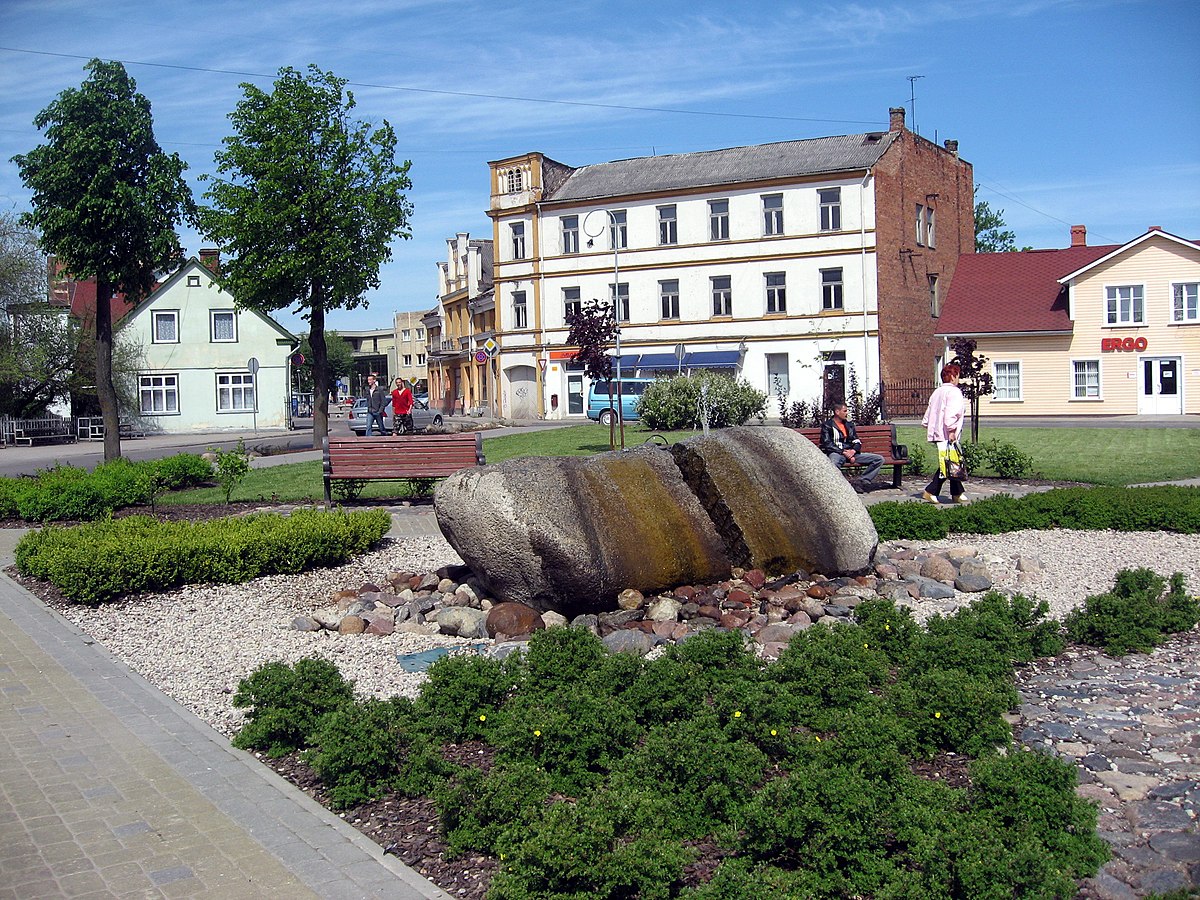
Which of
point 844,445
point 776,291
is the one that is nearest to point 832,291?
point 776,291

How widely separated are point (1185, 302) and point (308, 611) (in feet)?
137

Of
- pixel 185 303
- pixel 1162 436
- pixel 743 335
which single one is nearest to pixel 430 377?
pixel 185 303

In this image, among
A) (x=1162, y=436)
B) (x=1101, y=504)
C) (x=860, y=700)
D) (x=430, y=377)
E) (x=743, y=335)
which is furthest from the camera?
(x=430, y=377)

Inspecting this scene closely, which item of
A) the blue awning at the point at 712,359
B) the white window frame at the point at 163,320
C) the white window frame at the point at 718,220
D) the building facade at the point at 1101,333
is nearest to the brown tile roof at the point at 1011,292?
the building facade at the point at 1101,333

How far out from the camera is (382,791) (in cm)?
505

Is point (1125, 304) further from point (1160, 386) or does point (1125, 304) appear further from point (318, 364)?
point (318, 364)

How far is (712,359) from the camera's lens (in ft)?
159

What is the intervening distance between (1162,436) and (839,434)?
651 inches

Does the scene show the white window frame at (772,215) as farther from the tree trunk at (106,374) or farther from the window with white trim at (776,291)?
the tree trunk at (106,374)

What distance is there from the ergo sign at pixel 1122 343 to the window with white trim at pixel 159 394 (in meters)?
39.5

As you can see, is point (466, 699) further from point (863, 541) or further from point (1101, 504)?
point (1101, 504)

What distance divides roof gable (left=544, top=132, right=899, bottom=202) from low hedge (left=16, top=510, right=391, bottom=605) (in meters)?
38.3

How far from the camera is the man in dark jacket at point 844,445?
573 inches

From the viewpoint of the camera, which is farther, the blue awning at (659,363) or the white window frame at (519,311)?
the white window frame at (519,311)
